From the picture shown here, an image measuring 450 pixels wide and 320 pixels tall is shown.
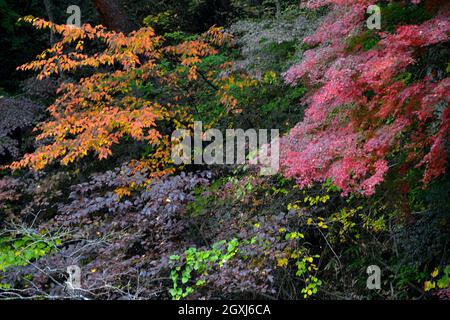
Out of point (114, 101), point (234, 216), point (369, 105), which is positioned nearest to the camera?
point (369, 105)

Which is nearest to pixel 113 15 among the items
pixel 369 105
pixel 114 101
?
pixel 114 101

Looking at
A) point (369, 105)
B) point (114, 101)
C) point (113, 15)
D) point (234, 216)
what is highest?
point (113, 15)

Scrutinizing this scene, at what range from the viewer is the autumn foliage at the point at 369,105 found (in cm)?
379

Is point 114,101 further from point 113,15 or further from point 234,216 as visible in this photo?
point 234,216

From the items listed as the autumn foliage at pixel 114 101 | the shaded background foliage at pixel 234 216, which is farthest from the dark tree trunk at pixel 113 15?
the autumn foliage at pixel 114 101

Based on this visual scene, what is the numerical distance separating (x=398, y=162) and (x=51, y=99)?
21.3 ft

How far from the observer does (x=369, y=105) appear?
428 cm

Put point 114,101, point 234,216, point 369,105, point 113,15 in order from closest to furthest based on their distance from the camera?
→ 1. point 369,105
2. point 234,216
3. point 114,101
4. point 113,15

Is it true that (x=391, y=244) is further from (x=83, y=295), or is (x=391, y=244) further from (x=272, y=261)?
(x=83, y=295)

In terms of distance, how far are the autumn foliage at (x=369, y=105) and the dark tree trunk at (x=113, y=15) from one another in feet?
14.4

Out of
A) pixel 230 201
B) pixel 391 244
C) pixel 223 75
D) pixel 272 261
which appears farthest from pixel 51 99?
pixel 391 244

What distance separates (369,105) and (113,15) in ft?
18.0

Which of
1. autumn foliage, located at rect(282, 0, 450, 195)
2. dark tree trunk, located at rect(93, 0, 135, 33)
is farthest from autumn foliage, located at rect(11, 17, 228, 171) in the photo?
autumn foliage, located at rect(282, 0, 450, 195)
